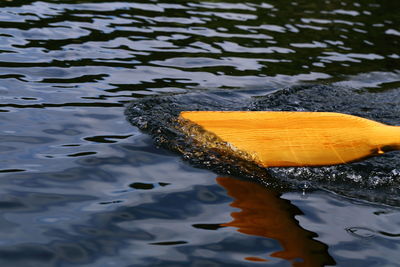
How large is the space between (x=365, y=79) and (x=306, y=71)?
72cm

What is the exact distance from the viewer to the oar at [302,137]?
472 cm

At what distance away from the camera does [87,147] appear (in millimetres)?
4922

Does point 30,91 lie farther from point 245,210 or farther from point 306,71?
point 306,71

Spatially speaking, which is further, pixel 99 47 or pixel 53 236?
pixel 99 47

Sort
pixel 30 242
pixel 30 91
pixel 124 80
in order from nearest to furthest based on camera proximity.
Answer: pixel 30 242 → pixel 30 91 → pixel 124 80

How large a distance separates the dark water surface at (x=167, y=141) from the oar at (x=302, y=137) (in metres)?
0.21

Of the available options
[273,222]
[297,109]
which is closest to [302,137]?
[273,222]

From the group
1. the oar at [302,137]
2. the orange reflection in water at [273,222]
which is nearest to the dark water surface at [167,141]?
the orange reflection in water at [273,222]

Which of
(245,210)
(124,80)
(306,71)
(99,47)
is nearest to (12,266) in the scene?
(245,210)

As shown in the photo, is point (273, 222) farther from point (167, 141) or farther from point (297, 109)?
point (297, 109)

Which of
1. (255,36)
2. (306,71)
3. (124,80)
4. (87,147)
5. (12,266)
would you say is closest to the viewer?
(12,266)

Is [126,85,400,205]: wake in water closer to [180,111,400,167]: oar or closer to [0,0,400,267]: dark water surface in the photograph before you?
[0,0,400,267]: dark water surface

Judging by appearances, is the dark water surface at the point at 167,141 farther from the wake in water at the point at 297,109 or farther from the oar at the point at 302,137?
the oar at the point at 302,137

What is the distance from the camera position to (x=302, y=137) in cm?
477
